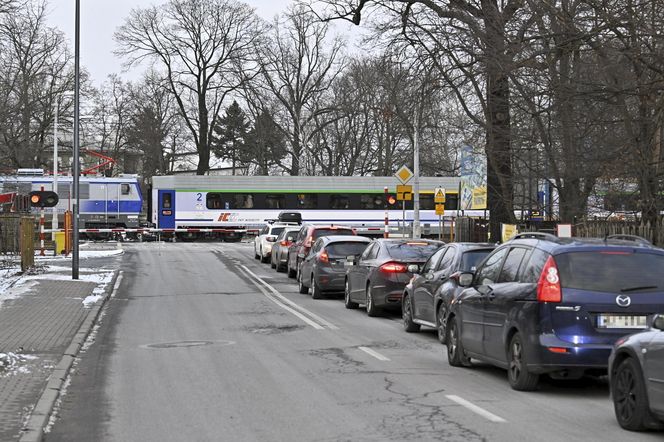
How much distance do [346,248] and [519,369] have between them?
13465 millimetres

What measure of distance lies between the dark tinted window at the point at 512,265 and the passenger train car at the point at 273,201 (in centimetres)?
4655

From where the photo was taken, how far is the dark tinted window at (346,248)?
2339 cm

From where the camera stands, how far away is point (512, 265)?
10.8 metres

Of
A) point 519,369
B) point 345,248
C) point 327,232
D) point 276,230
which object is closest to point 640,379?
point 519,369

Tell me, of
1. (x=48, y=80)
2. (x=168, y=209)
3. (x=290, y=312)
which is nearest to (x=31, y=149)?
(x=48, y=80)

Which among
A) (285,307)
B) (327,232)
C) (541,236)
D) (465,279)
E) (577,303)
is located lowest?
(285,307)

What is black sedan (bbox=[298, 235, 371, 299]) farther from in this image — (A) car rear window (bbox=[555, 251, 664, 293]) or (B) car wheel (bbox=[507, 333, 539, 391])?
(A) car rear window (bbox=[555, 251, 664, 293])

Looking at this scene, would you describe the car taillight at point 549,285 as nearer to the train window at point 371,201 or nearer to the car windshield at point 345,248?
the car windshield at point 345,248

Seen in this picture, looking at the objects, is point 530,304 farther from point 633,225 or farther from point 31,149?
point 31,149

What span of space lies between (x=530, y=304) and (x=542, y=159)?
1711 cm

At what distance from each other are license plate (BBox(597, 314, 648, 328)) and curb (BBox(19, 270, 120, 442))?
5435mm

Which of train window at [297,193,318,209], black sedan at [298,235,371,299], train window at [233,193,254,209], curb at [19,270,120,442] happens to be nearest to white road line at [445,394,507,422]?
curb at [19,270,120,442]

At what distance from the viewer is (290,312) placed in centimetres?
1994

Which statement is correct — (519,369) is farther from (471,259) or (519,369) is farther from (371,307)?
(371,307)
